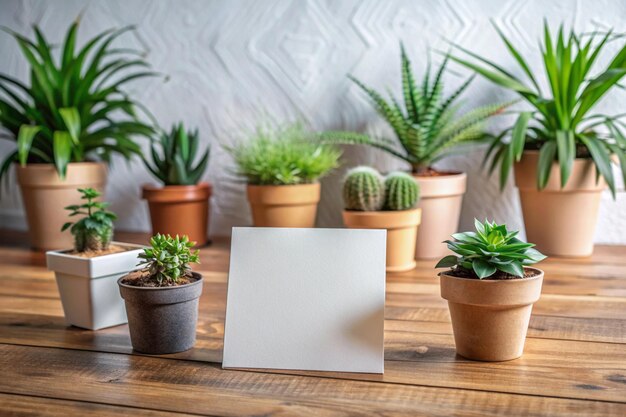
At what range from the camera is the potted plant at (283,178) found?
107 inches

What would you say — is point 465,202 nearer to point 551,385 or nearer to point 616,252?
point 616,252

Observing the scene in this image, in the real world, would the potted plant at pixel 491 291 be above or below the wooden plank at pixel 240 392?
above

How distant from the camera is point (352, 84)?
3.06m

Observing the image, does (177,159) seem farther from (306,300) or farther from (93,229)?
(306,300)

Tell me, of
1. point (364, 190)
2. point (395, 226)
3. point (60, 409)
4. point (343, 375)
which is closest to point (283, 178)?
point (364, 190)

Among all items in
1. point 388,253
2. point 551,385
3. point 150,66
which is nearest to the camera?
point 551,385

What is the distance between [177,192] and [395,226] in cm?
92

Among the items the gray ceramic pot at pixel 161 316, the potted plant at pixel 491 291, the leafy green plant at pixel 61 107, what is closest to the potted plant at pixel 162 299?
the gray ceramic pot at pixel 161 316

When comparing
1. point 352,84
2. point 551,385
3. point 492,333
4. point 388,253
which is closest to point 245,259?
point 492,333

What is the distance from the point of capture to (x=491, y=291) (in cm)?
144

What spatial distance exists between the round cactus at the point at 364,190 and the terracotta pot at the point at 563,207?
57cm

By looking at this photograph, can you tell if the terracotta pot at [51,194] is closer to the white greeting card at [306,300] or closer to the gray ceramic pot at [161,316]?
the gray ceramic pot at [161,316]

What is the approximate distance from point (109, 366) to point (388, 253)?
1.17m

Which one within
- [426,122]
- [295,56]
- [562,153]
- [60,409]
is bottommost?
[60,409]
